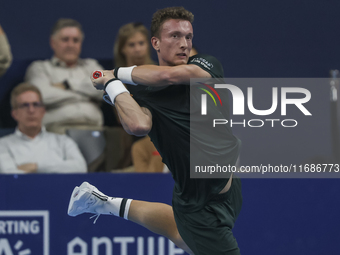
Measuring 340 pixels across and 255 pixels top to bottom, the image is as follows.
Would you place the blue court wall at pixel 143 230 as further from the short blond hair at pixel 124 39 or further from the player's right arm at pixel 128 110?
the player's right arm at pixel 128 110

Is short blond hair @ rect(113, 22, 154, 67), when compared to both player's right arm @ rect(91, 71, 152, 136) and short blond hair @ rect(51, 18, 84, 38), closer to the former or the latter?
short blond hair @ rect(51, 18, 84, 38)

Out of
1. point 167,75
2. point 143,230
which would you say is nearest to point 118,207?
point 143,230

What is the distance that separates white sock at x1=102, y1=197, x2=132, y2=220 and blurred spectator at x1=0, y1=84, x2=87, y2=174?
89 cm

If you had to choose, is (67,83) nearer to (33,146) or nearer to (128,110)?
(33,146)

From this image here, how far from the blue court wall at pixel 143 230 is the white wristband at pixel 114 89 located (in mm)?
1693

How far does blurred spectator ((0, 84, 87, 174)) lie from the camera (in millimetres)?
4680

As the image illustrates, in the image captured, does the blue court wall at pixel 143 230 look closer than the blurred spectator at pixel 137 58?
Yes

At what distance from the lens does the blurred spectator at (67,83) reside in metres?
4.95

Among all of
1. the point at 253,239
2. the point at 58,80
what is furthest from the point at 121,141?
the point at 253,239

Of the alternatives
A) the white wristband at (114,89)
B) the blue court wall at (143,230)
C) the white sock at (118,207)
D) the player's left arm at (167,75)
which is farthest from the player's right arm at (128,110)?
the blue court wall at (143,230)

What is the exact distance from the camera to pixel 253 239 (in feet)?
15.0

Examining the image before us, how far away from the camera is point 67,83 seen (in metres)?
5.04

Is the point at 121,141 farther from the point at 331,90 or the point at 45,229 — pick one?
the point at 331,90

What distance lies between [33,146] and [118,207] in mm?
1344
